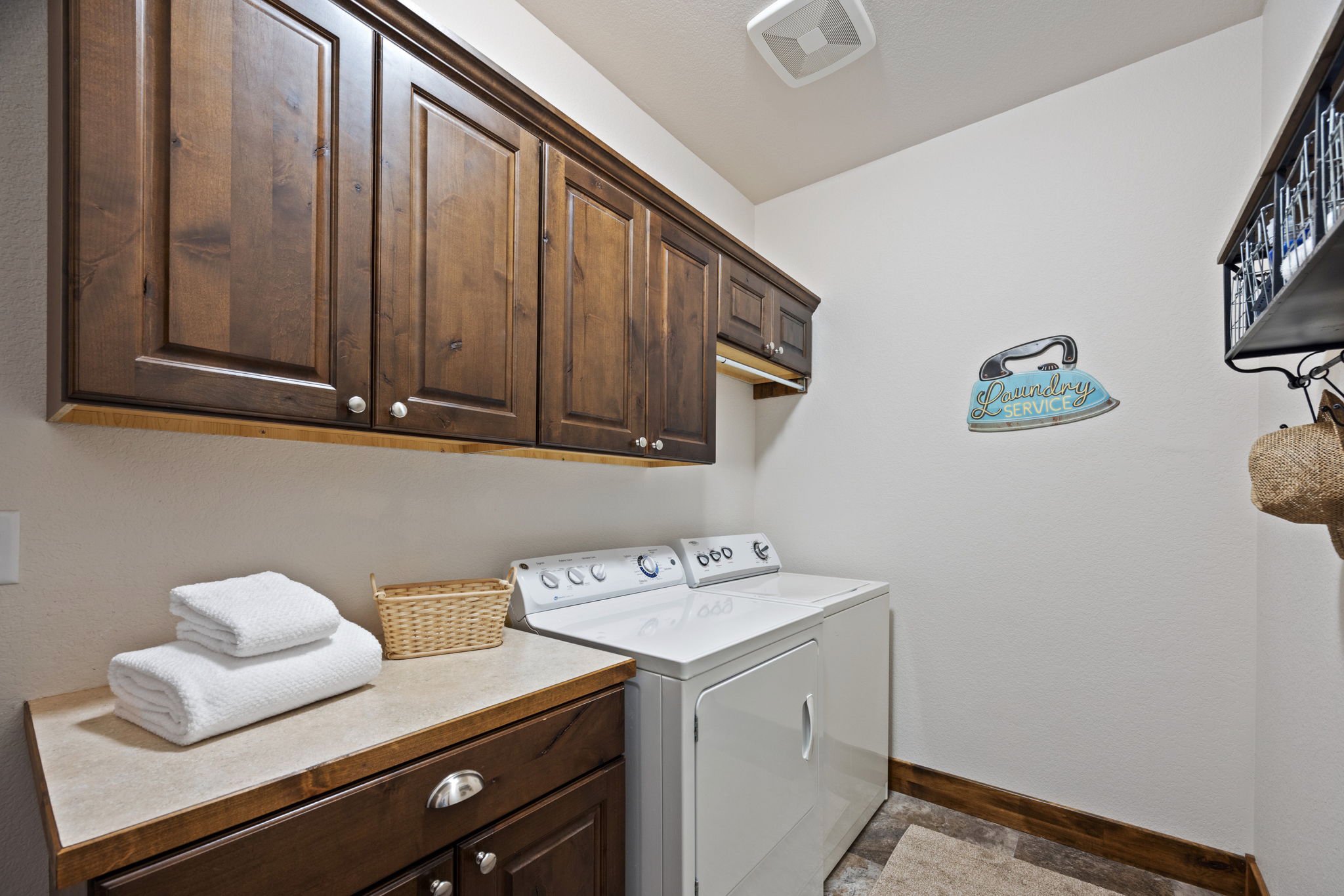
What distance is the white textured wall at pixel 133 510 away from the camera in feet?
3.32

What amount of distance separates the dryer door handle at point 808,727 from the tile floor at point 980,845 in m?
0.56

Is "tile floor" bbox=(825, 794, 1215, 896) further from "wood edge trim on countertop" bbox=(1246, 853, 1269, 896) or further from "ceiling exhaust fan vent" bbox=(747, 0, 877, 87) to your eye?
"ceiling exhaust fan vent" bbox=(747, 0, 877, 87)

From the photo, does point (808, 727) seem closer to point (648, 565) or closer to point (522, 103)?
point (648, 565)

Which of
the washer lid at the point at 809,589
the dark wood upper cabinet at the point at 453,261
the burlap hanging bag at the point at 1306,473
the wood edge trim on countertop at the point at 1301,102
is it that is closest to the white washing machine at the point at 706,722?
the washer lid at the point at 809,589

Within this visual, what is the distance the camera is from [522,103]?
1449mm

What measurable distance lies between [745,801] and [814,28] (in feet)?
7.35

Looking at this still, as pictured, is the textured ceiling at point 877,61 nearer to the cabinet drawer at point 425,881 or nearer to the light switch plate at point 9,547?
the light switch plate at point 9,547

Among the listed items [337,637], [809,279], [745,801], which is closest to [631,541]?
[745,801]

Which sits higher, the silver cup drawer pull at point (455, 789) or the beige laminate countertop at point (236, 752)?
the beige laminate countertop at point (236, 752)

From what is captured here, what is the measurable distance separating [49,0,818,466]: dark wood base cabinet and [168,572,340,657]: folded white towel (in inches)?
12.0

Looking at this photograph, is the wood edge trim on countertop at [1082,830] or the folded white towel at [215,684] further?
the wood edge trim on countertop at [1082,830]

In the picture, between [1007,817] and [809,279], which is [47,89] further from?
[1007,817]

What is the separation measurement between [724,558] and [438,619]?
4.30 feet

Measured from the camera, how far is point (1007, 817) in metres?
2.21
